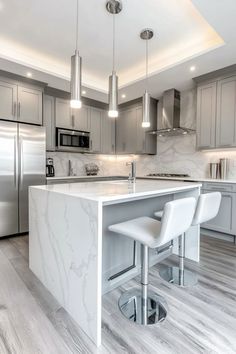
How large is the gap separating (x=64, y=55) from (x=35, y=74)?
1.79 ft

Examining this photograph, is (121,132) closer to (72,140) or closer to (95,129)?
(95,129)

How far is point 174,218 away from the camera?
1435 mm

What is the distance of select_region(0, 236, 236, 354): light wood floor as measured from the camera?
128 cm

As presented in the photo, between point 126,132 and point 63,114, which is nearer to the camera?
point 63,114

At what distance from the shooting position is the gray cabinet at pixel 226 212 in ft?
10.2

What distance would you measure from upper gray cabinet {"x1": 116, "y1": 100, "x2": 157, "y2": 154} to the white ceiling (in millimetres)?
946

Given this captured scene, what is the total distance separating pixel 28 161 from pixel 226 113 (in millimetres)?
3265

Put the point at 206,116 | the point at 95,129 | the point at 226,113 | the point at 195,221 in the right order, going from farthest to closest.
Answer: the point at 95,129 < the point at 206,116 < the point at 226,113 < the point at 195,221

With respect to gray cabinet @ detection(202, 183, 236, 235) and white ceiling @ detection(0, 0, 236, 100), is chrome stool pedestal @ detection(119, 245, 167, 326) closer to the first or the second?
gray cabinet @ detection(202, 183, 236, 235)

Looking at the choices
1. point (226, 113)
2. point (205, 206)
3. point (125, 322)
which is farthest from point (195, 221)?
point (226, 113)

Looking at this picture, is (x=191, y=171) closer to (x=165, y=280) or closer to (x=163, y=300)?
(x=165, y=280)

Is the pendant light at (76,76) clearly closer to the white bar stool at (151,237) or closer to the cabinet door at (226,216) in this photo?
the white bar stool at (151,237)

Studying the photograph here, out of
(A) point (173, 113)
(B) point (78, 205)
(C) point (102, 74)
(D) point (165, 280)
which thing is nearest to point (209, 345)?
(D) point (165, 280)

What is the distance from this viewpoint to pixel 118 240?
201 centimetres
